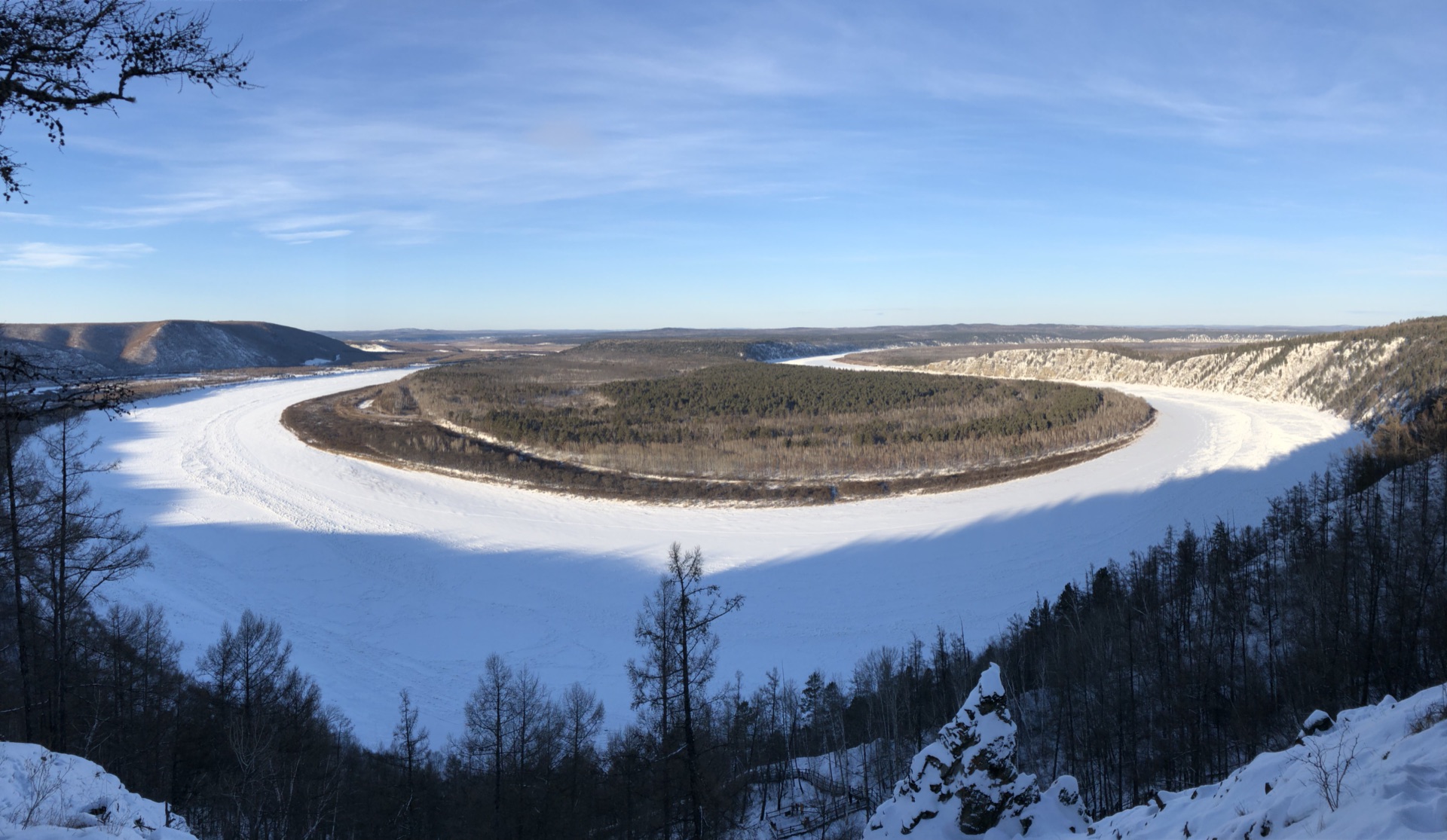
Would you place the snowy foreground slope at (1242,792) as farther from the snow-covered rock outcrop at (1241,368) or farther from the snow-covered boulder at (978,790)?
the snow-covered rock outcrop at (1241,368)

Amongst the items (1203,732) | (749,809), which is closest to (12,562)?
(749,809)

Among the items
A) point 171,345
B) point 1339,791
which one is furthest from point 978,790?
point 171,345

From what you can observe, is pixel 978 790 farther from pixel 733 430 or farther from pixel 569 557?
pixel 733 430

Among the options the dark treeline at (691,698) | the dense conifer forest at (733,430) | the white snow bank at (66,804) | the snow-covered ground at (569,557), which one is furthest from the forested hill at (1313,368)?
the white snow bank at (66,804)

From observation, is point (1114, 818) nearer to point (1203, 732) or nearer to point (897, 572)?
point (1203, 732)

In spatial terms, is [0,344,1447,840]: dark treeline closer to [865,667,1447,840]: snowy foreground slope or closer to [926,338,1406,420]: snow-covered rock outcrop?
[865,667,1447,840]: snowy foreground slope

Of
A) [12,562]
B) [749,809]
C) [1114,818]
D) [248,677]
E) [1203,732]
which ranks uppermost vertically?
[12,562]
